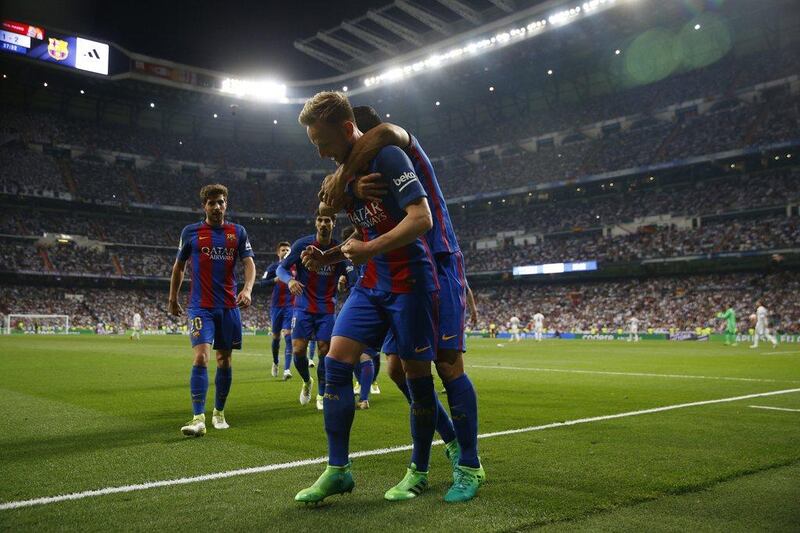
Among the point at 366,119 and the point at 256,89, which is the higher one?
the point at 256,89

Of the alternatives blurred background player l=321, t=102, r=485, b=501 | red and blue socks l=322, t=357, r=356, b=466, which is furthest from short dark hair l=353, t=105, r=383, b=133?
red and blue socks l=322, t=357, r=356, b=466

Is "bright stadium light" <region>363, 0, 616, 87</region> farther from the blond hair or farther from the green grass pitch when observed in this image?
the blond hair

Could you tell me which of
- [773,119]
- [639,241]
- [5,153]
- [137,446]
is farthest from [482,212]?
[137,446]

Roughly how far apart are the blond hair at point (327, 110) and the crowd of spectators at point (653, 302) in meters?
41.4

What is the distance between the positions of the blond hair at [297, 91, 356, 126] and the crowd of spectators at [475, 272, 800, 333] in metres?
41.4

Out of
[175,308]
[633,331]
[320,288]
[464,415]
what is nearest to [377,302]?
[464,415]

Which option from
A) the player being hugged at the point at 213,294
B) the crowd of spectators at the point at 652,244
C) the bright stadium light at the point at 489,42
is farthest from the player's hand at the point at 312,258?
the bright stadium light at the point at 489,42

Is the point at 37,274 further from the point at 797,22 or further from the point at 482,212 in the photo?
the point at 797,22

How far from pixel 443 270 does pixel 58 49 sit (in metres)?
60.4

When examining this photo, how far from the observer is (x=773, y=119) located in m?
44.6

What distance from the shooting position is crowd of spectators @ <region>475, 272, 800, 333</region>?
41.1 metres

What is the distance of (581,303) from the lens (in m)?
49.9

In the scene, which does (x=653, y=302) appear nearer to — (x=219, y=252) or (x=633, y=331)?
(x=633, y=331)

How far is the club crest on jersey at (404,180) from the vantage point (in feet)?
12.0
